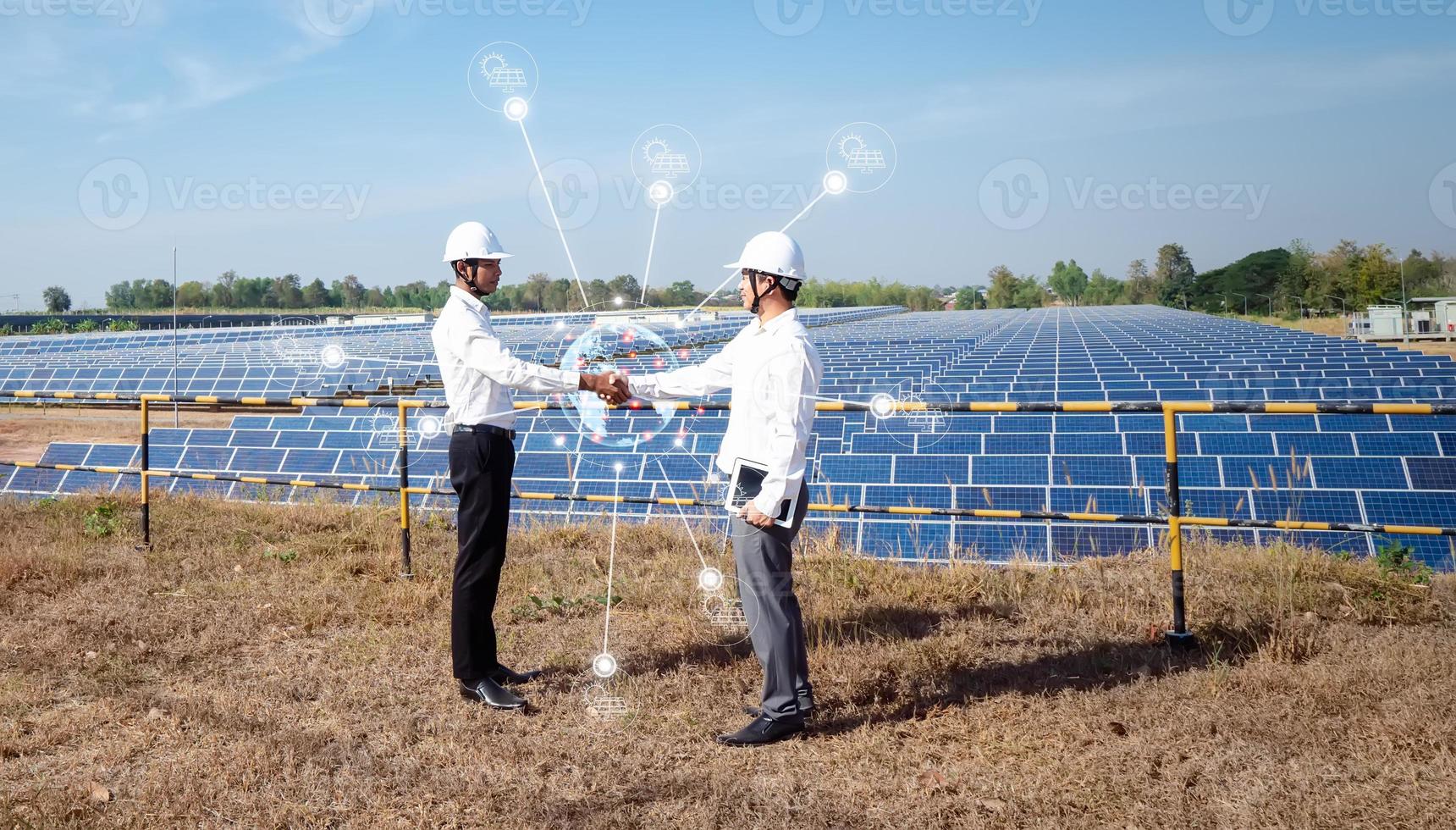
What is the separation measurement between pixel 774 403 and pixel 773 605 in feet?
2.38

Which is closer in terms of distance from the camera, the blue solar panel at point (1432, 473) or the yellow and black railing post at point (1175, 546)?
the yellow and black railing post at point (1175, 546)

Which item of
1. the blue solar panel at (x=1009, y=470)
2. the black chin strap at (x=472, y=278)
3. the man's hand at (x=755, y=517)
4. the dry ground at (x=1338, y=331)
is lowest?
the blue solar panel at (x=1009, y=470)

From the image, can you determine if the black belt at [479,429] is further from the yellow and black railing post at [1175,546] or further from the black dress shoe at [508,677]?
the yellow and black railing post at [1175,546]

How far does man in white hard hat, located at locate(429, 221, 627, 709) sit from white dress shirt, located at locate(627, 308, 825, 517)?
0.70m

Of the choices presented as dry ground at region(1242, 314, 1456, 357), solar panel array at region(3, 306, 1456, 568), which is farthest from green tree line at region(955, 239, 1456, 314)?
solar panel array at region(3, 306, 1456, 568)

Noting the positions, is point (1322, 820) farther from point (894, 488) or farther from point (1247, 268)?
point (1247, 268)

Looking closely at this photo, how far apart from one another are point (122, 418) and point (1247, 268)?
4427 inches

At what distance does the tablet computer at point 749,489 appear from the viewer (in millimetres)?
3631

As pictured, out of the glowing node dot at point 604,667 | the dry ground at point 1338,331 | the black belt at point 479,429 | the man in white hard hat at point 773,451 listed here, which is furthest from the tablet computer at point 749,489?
the dry ground at point 1338,331

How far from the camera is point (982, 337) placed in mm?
40219

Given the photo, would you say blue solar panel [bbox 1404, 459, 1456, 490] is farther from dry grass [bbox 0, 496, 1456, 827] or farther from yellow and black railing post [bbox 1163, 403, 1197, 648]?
yellow and black railing post [bbox 1163, 403, 1197, 648]

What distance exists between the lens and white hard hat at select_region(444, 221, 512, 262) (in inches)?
164

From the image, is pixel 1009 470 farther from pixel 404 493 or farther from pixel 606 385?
pixel 606 385

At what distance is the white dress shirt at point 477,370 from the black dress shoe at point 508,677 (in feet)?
3.40
